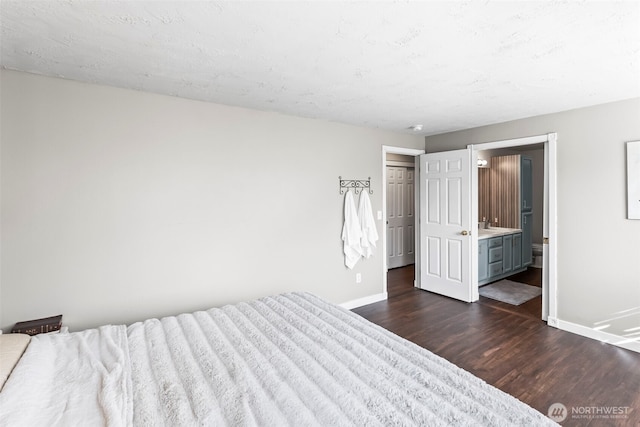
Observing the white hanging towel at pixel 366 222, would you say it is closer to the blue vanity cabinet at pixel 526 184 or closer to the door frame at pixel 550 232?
the door frame at pixel 550 232

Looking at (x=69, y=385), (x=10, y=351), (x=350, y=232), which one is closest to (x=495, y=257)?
(x=350, y=232)

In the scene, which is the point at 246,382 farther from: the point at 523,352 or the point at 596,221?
the point at 596,221

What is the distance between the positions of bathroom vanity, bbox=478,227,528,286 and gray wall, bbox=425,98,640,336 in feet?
4.66

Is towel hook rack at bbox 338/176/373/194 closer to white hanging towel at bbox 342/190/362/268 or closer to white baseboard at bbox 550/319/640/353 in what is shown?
white hanging towel at bbox 342/190/362/268

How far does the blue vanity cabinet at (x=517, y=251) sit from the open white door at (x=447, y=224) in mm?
1747

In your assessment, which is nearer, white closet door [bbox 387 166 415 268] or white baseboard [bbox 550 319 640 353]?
white baseboard [bbox 550 319 640 353]

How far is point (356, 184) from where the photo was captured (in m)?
3.95

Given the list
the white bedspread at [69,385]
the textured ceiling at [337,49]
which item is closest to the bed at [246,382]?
the white bedspread at [69,385]

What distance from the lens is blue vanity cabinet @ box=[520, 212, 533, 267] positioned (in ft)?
18.1

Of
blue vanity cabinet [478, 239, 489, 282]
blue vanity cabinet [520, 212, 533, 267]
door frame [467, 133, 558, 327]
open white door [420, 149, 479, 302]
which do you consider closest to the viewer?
door frame [467, 133, 558, 327]

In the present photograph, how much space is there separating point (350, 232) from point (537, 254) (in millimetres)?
4395

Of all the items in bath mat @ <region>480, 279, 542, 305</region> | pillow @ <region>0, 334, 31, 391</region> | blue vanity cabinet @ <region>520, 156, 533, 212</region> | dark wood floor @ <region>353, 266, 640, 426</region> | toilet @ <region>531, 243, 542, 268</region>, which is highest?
blue vanity cabinet @ <region>520, 156, 533, 212</region>

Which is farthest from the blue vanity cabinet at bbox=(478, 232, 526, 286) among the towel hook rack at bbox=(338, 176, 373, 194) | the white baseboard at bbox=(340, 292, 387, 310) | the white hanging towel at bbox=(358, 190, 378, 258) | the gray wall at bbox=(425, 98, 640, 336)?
the towel hook rack at bbox=(338, 176, 373, 194)

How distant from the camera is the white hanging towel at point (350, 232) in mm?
3812
